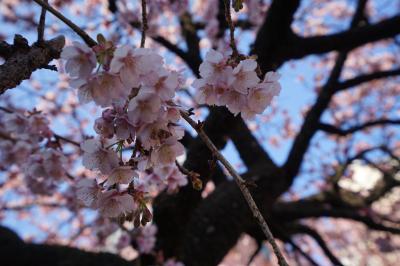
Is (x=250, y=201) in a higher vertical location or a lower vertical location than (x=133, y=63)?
lower

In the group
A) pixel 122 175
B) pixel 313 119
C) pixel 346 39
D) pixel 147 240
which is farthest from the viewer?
pixel 313 119

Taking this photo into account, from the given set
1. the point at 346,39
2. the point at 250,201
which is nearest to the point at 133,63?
the point at 250,201

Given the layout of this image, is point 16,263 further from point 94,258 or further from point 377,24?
point 377,24

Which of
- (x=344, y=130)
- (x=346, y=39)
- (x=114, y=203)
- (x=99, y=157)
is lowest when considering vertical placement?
(x=114, y=203)

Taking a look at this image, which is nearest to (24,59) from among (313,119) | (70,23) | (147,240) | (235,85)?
(70,23)

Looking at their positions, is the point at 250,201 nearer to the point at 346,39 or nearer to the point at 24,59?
the point at 24,59

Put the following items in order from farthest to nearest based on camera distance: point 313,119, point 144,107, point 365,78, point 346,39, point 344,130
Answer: point 344,130 → point 313,119 → point 365,78 → point 346,39 → point 144,107

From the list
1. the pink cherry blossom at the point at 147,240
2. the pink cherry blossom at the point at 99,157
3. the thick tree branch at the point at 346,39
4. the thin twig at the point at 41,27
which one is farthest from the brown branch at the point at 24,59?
the thick tree branch at the point at 346,39

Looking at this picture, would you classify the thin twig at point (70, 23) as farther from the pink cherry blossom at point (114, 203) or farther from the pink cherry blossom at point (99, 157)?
the pink cherry blossom at point (114, 203)

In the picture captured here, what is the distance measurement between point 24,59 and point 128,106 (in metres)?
0.38

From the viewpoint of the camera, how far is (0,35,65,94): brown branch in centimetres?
98

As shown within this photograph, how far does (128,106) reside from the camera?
951 millimetres

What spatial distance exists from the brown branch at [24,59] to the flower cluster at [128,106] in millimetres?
142

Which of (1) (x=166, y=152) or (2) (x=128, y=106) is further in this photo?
(1) (x=166, y=152)
